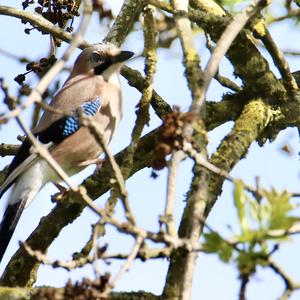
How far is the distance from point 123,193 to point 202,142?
635 millimetres

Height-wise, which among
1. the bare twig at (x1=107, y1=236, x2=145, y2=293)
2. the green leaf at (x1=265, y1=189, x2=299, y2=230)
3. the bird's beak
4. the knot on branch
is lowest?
the bare twig at (x1=107, y1=236, x2=145, y2=293)

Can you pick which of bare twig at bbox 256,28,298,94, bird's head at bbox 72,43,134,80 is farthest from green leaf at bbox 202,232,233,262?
bird's head at bbox 72,43,134,80

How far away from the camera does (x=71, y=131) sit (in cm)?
632

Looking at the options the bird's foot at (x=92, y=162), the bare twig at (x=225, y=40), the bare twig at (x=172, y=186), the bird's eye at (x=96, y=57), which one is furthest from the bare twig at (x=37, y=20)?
the bare twig at (x=172, y=186)

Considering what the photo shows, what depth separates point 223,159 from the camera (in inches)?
175

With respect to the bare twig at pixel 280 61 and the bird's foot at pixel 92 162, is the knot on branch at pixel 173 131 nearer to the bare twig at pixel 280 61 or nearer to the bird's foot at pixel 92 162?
the bare twig at pixel 280 61

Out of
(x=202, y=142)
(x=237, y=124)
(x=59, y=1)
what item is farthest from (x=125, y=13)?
(x=202, y=142)

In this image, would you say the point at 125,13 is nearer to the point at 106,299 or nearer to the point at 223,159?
the point at 223,159

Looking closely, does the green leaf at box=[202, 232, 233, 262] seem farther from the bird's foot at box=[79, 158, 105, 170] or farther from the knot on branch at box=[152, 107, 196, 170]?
the bird's foot at box=[79, 158, 105, 170]

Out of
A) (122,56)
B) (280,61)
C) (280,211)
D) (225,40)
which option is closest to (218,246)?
(280,211)

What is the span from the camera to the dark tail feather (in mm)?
5684

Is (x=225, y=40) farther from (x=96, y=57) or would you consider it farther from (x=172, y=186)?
(x=96, y=57)

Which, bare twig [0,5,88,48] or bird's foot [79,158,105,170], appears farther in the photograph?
bird's foot [79,158,105,170]

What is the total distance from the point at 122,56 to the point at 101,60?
0.54 m
